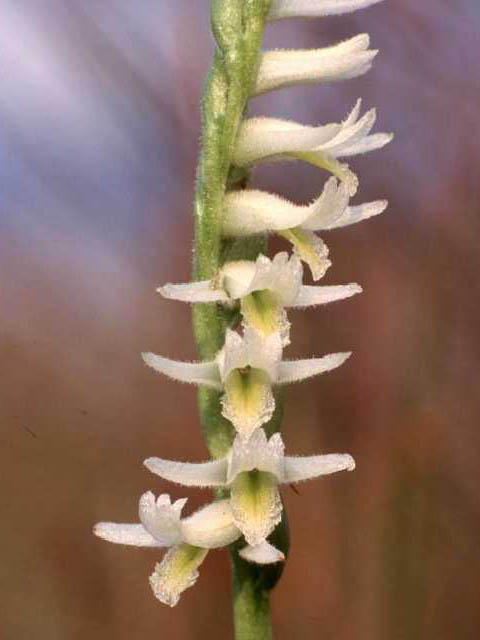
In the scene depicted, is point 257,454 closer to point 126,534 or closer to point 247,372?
point 247,372

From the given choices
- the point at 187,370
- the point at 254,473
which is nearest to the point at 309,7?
the point at 187,370

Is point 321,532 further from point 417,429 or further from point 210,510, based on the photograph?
point 210,510

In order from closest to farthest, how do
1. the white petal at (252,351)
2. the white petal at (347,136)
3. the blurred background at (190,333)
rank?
the white petal at (252,351) → the white petal at (347,136) → the blurred background at (190,333)

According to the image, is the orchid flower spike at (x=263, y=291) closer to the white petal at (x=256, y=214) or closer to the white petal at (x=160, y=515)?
the white petal at (x=256, y=214)

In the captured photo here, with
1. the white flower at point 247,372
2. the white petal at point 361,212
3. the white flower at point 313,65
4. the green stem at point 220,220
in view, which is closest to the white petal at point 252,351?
the white flower at point 247,372

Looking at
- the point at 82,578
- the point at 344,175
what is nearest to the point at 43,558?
the point at 82,578

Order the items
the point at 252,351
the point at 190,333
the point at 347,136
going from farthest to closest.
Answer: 1. the point at 190,333
2. the point at 347,136
3. the point at 252,351

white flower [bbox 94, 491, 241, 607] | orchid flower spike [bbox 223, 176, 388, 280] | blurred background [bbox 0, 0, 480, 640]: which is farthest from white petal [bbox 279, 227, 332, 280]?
blurred background [bbox 0, 0, 480, 640]
